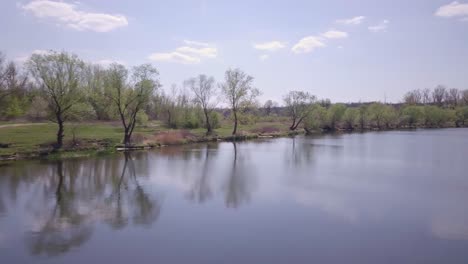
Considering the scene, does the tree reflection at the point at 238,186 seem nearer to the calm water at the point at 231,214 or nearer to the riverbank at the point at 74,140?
the calm water at the point at 231,214

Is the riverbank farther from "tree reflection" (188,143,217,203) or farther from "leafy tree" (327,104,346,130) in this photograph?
"leafy tree" (327,104,346,130)

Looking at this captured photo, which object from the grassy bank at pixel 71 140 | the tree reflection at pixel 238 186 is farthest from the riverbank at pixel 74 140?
the tree reflection at pixel 238 186

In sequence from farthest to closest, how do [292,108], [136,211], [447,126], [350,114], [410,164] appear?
[447,126] → [350,114] → [292,108] → [410,164] → [136,211]

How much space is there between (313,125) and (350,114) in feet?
45.1

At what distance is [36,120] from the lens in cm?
4466

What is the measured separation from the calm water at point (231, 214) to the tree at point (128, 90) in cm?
1221

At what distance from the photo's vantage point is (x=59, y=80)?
101ft

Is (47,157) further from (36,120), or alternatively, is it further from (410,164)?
(410,164)

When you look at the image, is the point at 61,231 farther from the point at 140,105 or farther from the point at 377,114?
the point at 377,114

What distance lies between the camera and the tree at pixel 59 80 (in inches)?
1192

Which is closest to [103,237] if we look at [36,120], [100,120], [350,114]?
[36,120]

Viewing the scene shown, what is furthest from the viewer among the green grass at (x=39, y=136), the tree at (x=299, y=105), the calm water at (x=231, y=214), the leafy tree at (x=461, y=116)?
the leafy tree at (x=461, y=116)

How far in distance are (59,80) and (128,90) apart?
772 centimetres

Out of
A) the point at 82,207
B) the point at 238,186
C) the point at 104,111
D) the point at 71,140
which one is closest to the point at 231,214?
the point at 238,186
